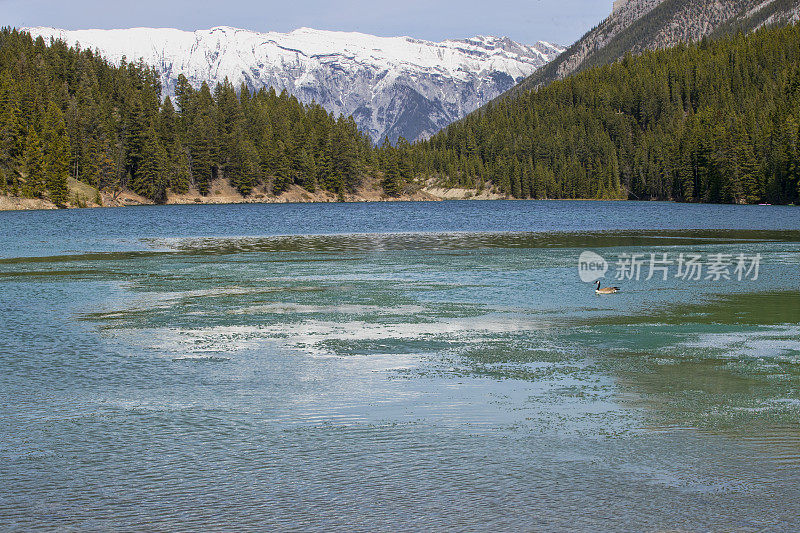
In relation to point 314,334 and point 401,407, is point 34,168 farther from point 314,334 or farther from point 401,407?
point 401,407

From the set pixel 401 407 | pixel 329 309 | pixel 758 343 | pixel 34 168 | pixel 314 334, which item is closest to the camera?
pixel 401 407

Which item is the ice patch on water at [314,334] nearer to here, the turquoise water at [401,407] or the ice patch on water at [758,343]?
the turquoise water at [401,407]

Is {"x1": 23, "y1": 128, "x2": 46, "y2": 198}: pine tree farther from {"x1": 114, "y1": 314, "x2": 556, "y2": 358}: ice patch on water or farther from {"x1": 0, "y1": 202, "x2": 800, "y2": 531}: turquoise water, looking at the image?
{"x1": 114, "y1": 314, "x2": 556, "y2": 358}: ice patch on water

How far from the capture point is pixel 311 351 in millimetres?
19484

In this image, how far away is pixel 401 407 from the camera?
14047mm

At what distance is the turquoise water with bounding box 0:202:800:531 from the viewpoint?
957 centimetres

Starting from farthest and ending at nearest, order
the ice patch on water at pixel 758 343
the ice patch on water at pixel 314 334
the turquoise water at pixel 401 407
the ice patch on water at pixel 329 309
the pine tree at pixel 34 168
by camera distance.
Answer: the pine tree at pixel 34 168, the ice patch on water at pixel 329 309, the ice patch on water at pixel 314 334, the ice patch on water at pixel 758 343, the turquoise water at pixel 401 407

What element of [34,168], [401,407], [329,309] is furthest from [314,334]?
[34,168]

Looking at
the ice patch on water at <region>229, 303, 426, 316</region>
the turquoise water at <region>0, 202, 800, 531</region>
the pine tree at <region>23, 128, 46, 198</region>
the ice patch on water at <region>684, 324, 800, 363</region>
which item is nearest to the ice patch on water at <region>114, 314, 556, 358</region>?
the turquoise water at <region>0, 202, 800, 531</region>

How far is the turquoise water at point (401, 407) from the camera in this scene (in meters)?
9.57

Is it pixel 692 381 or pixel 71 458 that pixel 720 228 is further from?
pixel 71 458

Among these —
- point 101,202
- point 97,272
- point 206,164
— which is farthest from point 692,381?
point 206,164

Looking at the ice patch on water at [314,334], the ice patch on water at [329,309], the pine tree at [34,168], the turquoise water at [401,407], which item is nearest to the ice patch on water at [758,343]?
the turquoise water at [401,407]

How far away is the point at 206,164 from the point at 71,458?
638 feet
